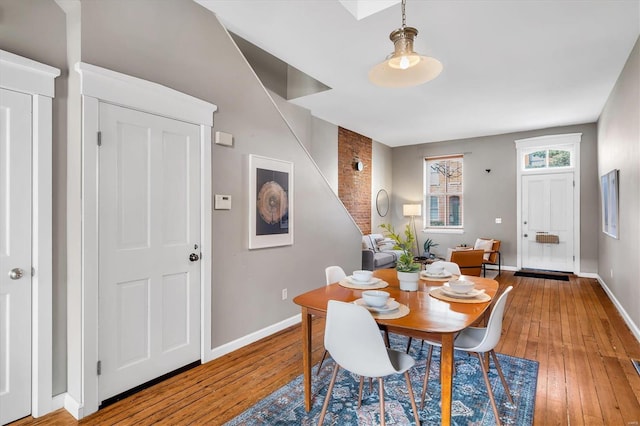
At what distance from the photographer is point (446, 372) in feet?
5.21

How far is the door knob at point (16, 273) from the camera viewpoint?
1894 millimetres

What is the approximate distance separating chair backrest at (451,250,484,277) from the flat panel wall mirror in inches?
102

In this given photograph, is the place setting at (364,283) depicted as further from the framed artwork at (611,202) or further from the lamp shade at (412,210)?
the lamp shade at (412,210)

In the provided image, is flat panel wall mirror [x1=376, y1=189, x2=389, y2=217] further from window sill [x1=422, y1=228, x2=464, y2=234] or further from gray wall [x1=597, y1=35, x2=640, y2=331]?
gray wall [x1=597, y1=35, x2=640, y2=331]

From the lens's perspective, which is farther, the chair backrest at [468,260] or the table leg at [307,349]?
the chair backrest at [468,260]

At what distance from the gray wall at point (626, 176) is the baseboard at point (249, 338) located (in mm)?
3389

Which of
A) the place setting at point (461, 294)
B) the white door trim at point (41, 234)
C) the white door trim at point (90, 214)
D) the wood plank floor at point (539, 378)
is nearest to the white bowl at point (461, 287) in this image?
the place setting at point (461, 294)

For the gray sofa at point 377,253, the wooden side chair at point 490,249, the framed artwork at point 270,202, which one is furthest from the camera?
the wooden side chair at point 490,249

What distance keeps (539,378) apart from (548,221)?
504cm

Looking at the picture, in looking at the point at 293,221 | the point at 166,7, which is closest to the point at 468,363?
the point at 293,221

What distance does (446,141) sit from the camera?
24.8 feet

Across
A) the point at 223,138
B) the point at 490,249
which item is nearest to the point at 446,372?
the point at 223,138

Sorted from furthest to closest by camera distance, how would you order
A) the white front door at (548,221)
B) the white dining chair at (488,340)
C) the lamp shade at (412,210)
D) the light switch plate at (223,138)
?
the lamp shade at (412,210) → the white front door at (548,221) → the light switch plate at (223,138) → the white dining chair at (488,340)

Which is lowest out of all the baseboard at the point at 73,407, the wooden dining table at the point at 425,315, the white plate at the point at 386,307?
the baseboard at the point at 73,407
